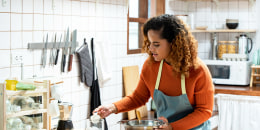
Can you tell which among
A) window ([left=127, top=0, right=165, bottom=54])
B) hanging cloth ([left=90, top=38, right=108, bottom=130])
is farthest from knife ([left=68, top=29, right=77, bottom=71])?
window ([left=127, top=0, right=165, bottom=54])

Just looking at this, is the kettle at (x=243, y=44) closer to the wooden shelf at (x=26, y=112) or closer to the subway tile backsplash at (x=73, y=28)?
the subway tile backsplash at (x=73, y=28)

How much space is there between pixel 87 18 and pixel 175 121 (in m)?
1.41

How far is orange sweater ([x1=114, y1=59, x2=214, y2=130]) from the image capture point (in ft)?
7.16

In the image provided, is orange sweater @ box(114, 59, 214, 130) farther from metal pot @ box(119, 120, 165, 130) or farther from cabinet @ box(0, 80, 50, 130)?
cabinet @ box(0, 80, 50, 130)

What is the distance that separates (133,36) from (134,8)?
32 centimetres

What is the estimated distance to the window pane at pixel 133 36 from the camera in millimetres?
4211

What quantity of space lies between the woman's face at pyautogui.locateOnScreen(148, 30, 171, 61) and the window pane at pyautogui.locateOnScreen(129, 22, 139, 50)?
6.49 ft

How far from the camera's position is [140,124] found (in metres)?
2.15

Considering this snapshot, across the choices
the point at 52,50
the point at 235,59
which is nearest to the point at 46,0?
the point at 52,50

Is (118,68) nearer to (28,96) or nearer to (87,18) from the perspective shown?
(87,18)

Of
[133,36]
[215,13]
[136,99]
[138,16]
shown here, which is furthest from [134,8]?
[136,99]

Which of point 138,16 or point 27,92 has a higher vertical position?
point 138,16

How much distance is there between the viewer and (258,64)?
4.38m

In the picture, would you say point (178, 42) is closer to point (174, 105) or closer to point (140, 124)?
point (174, 105)
